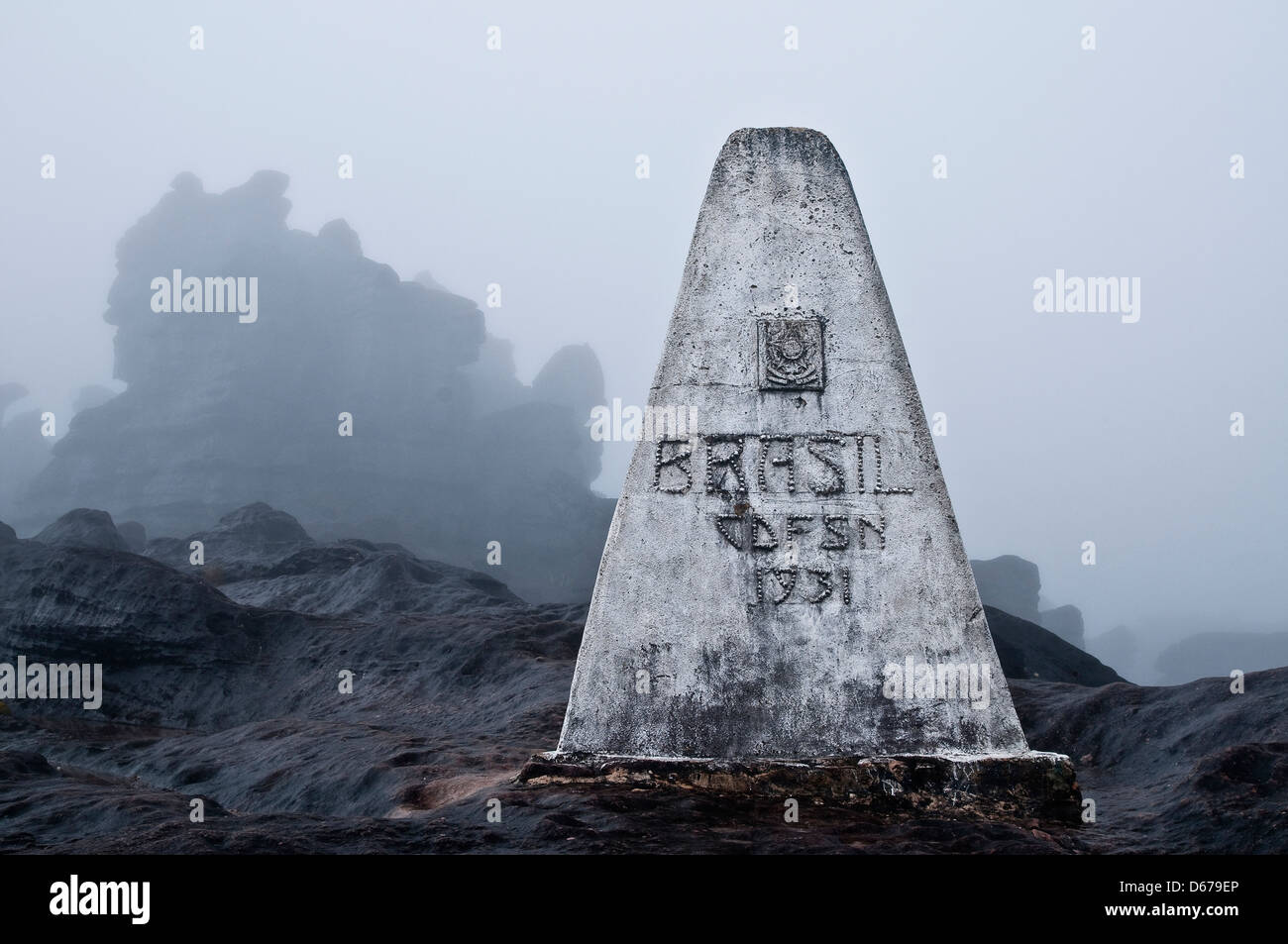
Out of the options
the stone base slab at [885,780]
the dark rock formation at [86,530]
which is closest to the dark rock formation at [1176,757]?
the stone base slab at [885,780]

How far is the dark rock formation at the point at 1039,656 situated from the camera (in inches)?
699

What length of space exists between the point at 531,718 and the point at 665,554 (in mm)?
5812

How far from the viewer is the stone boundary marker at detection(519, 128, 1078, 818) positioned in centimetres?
619

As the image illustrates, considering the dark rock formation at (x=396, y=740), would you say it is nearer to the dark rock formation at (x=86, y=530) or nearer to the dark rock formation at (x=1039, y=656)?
the dark rock formation at (x=1039, y=656)

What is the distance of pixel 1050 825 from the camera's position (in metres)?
6.04

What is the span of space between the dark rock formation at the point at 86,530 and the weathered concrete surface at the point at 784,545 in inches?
875

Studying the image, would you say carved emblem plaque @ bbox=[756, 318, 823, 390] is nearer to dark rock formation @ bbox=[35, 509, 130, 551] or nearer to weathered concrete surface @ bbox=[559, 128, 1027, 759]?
weathered concrete surface @ bbox=[559, 128, 1027, 759]

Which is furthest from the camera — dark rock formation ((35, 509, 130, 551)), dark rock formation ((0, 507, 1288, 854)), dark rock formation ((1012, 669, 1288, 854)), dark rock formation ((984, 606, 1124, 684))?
dark rock formation ((35, 509, 130, 551))

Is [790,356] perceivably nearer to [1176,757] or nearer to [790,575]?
[790,575]

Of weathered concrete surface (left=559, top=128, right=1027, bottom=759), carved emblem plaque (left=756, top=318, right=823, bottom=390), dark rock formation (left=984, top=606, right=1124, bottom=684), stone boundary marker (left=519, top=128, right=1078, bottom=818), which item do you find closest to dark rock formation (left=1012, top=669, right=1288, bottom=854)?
stone boundary marker (left=519, top=128, right=1078, bottom=818)

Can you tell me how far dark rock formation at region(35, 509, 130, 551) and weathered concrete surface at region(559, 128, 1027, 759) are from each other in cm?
2222

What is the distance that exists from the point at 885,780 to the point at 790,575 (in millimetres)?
1255

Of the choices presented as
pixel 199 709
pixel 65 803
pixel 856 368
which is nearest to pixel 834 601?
pixel 856 368

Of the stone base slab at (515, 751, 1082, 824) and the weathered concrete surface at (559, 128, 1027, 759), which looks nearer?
the stone base slab at (515, 751, 1082, 824)
